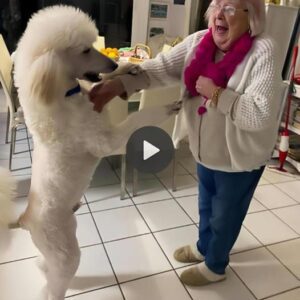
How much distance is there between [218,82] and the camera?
1004 mm

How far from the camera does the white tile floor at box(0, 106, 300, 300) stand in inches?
55.0

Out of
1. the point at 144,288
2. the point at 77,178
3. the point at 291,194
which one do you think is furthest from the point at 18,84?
the point at 291,194

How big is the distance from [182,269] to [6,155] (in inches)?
66.1

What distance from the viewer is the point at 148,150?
1.88 meters

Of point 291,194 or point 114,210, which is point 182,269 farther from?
point 291,194

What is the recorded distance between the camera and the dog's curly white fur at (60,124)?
0.85 metres

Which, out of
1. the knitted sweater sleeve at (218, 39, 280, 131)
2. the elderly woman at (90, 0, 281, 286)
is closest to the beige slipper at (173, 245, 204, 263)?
the elderly woman at (90, 0, 281, 286)

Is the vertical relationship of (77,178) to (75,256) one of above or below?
above

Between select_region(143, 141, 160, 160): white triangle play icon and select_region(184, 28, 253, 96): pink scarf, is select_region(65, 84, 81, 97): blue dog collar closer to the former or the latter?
select_region(184, 28, 253, 96): pink scarf

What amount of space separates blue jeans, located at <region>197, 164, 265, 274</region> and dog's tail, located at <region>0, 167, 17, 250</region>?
721 millimetres

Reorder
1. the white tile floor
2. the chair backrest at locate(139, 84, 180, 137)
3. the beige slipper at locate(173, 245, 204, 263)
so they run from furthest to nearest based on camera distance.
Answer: the chair backrest at locate(139, 84, 180, 137) < the beige slipper at locate(173, 245, 204, 263) < the white tile floor
